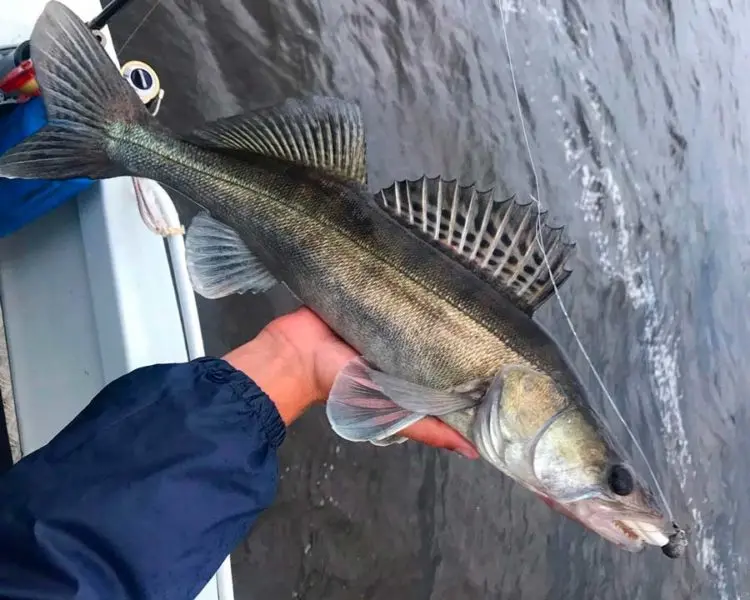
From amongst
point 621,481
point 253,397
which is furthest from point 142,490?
point 621,481

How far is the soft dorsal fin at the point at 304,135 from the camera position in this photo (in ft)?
6.49

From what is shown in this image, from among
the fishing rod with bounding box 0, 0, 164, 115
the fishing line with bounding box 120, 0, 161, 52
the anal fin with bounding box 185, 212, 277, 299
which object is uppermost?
the fishing line with bounding box 120, 0, 161, 52

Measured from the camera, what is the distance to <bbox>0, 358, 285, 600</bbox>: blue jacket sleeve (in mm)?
1134

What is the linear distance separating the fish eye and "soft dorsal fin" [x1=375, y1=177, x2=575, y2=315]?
486mm

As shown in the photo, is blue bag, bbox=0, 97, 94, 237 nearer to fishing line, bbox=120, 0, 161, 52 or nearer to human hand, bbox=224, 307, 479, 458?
human hand, bbox=224, 307, 479, 458

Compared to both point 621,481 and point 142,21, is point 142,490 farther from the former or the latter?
point 142,21

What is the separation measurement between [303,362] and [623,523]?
3.12 feet

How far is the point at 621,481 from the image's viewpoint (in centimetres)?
171

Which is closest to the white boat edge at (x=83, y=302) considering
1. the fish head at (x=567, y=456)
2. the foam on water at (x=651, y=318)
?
the fish head at (x=567, y=456)

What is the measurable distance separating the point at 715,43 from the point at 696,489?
16.2 ft

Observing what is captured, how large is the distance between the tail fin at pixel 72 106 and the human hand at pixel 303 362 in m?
0.62

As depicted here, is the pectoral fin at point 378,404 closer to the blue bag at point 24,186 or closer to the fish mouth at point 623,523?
the fish mouth at point 623,523

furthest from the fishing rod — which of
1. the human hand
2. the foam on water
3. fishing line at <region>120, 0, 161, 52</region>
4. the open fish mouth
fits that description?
the foam on water

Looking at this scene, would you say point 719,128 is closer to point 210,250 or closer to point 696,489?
point 696,489
